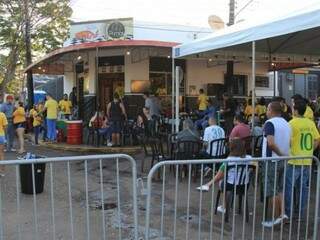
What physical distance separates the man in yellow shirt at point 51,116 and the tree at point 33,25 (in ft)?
33.3

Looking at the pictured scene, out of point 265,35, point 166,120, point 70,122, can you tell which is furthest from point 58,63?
point 265,35

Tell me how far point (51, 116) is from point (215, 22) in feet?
32.8

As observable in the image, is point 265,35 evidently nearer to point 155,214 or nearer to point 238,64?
point 155,214

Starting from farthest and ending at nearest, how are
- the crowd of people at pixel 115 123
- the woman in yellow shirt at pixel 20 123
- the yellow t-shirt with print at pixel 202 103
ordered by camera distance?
the yellow t-shirt with print at pixel 202 103 < the crowd of people at pixel 115 123 < the woman in yellow shirt at pixel 20 123

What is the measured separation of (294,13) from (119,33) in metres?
11.7

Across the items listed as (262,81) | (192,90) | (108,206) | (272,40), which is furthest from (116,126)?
(262,81)

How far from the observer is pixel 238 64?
78.5ft

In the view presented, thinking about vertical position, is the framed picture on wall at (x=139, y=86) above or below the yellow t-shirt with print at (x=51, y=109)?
above

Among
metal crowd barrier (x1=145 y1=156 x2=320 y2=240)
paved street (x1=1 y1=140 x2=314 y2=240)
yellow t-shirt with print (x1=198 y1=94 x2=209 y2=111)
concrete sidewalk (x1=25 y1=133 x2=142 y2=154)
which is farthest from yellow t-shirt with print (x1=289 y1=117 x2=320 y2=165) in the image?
yellow t-shirt with print (x1=198 y1=94 x2=209 y2=111)

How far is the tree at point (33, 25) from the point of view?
2838 centimetres

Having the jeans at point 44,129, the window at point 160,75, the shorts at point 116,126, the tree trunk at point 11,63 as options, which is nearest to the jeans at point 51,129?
the jeans at point 44,129

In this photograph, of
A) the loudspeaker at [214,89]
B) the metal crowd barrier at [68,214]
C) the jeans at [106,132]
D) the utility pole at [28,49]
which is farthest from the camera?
the utility pole at [28,49]

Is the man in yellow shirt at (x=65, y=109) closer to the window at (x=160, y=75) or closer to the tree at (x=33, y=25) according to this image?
the window at (x=160, y=75)

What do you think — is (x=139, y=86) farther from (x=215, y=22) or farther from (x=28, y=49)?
(x=28, y=49)
